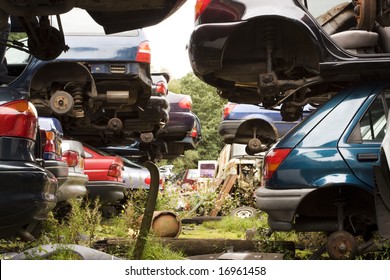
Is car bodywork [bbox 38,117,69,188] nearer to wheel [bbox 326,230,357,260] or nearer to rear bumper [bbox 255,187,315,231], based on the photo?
rear bumper [bbox 255,187,315,231]

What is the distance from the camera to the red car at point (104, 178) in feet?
37.6

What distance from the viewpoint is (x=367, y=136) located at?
20.6 feet

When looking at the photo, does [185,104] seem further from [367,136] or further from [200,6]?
[367,136]

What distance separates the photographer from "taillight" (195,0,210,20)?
7.87 metres

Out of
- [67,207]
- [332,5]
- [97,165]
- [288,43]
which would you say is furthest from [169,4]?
[97,165]

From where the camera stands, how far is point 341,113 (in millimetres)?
6359

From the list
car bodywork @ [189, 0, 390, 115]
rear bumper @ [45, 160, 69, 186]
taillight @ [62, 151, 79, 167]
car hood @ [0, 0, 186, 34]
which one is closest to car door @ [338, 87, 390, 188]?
car bodywork @ [189, 0, 390, 115]

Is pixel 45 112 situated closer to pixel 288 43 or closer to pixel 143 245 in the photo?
pixel 288 43

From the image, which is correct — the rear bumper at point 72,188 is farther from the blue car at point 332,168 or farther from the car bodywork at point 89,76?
the blue car at point 332,168

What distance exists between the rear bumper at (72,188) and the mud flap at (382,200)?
3.73 m

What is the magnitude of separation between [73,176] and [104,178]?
2.66 meters

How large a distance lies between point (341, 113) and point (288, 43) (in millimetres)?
1927

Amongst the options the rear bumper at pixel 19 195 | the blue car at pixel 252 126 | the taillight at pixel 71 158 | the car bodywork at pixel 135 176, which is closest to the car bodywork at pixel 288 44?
the taillight at pixel 71 158

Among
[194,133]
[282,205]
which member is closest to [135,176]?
[194,133]
